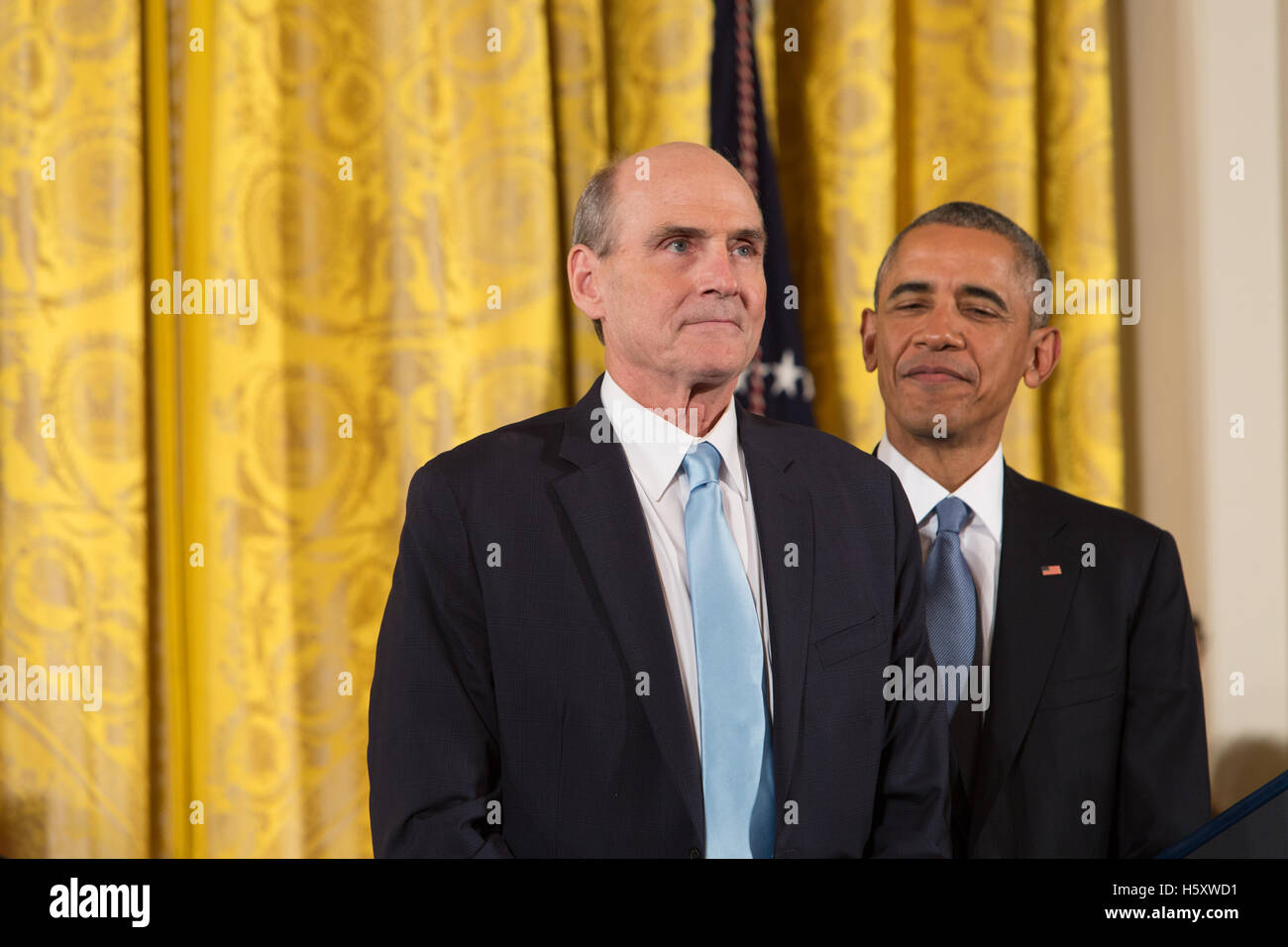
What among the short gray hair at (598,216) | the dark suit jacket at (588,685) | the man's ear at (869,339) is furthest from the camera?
the man's ear at (869,339)

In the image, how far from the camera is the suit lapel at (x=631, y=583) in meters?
1.62

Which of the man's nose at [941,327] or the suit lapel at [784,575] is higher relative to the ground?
the man's nose at [941,327]

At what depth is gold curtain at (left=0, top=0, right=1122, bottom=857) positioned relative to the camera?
1.83 m

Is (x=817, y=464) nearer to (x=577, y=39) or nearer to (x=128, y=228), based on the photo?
(x=577, y=39)

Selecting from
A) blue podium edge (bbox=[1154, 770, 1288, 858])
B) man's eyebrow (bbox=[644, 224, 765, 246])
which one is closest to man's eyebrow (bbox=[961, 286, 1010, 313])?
man's eyebrow (bbox=[644, 224, 765, 246])

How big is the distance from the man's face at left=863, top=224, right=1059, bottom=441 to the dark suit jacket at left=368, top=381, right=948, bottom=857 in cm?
27

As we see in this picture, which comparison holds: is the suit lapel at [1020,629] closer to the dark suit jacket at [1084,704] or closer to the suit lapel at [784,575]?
the dark suit jacket at [1084,704]

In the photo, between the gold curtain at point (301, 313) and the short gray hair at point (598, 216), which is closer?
the short gray hair at point (598, 216)

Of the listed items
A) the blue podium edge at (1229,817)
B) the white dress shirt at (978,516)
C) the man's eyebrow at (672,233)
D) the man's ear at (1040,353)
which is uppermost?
the man's eyebrow at (672,233)

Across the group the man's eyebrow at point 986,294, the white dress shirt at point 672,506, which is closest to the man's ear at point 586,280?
the white dress shirt at point 672,506

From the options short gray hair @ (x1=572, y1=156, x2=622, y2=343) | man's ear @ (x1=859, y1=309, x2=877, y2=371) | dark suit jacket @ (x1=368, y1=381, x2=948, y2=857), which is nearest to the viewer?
dark suit jacket @ (x1=368, y1=381, x2=948, y2=857)

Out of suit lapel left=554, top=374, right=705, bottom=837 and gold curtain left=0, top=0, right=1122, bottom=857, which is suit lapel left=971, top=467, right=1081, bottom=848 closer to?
gold curtain left=0, top=0, right=1122, bottom=857

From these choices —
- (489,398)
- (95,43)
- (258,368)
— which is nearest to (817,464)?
(489,398)

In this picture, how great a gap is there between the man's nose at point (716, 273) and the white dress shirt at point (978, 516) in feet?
1.24
